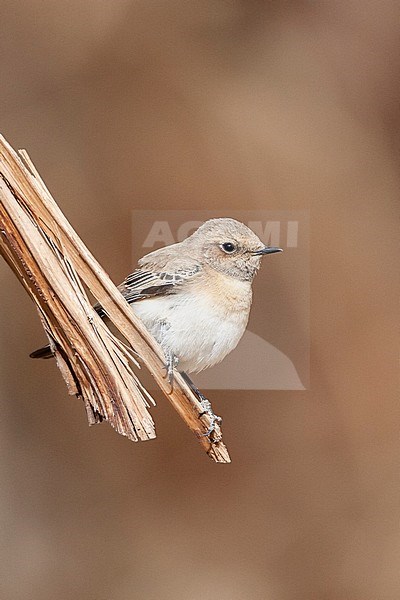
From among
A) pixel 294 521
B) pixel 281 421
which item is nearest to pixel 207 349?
pixel 281 421

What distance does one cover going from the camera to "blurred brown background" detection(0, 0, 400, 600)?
942 mm

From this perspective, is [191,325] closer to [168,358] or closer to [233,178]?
[168,358]

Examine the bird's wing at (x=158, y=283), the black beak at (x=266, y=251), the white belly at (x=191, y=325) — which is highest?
the black beak at (x=266, y=251)

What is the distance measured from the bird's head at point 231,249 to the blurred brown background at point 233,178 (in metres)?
0.07

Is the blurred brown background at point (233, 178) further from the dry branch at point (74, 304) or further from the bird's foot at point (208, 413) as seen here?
the dry branch at point (74, 304)

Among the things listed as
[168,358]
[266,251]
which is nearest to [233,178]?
[266,251]

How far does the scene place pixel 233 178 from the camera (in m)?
0.94

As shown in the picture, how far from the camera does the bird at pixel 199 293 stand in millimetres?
824

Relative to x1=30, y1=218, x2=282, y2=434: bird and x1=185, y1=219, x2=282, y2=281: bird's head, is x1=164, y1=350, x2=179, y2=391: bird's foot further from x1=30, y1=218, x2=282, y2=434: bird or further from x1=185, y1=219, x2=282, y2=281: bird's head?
x1=185, y1=219, x2=282, y2=281: bird's head

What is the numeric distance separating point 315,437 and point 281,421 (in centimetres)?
5

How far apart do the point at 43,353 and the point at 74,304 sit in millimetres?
180

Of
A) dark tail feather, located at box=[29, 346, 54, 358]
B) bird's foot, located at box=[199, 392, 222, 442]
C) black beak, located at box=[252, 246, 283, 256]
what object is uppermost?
black beak, located at box=[252, 246, 283, 256]

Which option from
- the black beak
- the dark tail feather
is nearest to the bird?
the black beak

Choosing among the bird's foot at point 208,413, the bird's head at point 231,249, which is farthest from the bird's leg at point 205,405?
the bird's head at point 231,249
